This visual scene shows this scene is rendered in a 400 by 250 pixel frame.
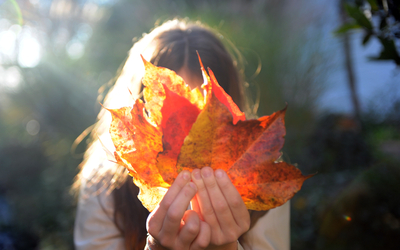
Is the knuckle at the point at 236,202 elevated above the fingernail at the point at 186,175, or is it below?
below

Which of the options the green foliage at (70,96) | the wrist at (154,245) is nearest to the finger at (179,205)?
the wrist at (154,245)

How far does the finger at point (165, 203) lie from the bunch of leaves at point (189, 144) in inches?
0.7

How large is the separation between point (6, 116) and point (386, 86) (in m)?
5.25

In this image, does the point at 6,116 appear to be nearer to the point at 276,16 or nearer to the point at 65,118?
the point at 65,118

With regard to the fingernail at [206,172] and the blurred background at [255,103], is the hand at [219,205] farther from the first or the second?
the blurred background at [255,103]

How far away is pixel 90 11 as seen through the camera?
4.35 metres

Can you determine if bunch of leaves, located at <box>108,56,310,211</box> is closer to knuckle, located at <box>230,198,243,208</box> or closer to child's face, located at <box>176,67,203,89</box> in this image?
knuckle, located at <box>230,198,243,208</box>

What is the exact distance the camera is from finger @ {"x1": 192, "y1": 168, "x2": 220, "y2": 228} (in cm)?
40

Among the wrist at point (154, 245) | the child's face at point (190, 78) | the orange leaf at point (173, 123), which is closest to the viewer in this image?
the orange leaf at point (173, 123)

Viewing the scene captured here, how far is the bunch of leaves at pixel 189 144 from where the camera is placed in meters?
0.38

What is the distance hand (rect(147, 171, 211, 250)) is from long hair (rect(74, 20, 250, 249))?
1.78 feet

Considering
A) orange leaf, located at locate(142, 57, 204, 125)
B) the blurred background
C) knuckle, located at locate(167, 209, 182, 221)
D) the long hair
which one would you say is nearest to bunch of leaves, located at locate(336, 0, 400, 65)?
the long hair

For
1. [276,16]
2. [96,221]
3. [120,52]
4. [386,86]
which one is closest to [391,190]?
[96,221]

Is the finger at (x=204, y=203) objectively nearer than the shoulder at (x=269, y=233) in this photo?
Yes
